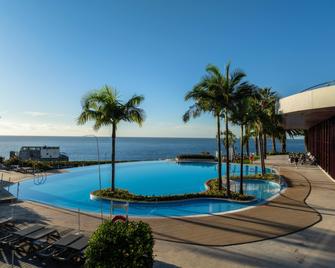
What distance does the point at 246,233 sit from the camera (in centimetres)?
1086

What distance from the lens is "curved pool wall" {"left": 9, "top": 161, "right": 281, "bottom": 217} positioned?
15852mm

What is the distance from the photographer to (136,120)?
61.5 feet

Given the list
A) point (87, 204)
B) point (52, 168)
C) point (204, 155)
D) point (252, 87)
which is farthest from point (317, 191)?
point (52, 168)

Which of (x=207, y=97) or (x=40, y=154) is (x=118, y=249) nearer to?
(x=207, y=97)

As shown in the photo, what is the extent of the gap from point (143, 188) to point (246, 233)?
1318 cm

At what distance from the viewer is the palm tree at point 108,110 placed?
17969mm

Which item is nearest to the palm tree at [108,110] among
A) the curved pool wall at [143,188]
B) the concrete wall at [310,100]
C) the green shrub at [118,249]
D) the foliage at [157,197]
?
the foliage at [157,197]

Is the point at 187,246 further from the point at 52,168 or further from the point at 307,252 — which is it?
the point at 52,168

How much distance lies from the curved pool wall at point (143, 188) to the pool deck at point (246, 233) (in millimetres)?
1658

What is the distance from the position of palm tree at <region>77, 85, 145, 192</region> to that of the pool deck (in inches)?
222

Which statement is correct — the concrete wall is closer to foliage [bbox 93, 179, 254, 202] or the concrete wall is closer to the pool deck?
the pool deck

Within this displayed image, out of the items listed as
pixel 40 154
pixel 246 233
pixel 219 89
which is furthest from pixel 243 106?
pixel 40 154

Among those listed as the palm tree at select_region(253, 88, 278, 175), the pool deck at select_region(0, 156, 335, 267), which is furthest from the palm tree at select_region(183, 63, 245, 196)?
the pool deck at select_region(0, 156, 335, 267)

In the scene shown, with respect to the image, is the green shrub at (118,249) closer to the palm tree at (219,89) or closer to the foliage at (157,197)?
the foliage at (157,197)
